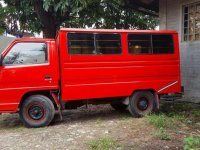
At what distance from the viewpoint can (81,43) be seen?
880 centimetres

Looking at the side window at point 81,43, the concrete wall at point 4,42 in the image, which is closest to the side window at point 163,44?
the side window at point 81,43

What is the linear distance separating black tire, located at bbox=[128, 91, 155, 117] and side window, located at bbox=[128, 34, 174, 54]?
1.11m

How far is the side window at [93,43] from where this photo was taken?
8.72 metres

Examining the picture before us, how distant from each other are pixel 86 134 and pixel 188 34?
5804 millimetres

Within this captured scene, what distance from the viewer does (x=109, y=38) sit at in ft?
29.9

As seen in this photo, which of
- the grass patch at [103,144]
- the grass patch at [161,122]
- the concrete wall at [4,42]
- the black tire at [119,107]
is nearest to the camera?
the grass patch at [103,144]

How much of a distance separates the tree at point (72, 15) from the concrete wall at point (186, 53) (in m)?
1.75

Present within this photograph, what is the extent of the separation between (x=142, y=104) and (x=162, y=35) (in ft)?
6.23

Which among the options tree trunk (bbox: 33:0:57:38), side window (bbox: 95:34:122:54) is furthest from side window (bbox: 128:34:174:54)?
tree trunk (bbox: 33:0:57:38)

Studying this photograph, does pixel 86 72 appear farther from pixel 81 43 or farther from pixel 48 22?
pixel 48 22

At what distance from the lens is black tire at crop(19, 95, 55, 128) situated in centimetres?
855

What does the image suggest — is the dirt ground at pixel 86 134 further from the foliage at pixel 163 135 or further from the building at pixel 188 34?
the building at pixel 188 34

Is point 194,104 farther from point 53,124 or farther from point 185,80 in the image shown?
point 53,124

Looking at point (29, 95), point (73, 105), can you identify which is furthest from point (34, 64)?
point (73, 105)
